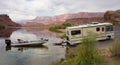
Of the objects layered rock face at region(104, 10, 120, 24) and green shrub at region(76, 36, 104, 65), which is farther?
layered rock face at region(104, 10, 120, 24)

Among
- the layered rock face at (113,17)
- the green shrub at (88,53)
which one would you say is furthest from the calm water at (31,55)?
the layered rock face at (113,17)

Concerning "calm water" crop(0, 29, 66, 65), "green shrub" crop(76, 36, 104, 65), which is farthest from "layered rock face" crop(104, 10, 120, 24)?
"green shrub" crop(76, 36, 104, 65)

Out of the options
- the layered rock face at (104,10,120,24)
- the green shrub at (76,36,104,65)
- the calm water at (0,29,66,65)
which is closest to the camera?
the green shrub at (76,36,104,65)

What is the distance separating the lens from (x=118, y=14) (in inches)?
4931

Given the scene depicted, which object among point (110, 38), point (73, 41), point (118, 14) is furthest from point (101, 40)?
point (118, 14)

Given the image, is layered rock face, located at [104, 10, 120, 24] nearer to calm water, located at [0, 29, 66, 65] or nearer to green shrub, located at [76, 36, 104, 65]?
calm water, located at [0, 29, 66, 65]

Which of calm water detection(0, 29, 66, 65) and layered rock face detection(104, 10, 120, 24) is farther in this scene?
layered rock face detection(104, 10, 120, 24)

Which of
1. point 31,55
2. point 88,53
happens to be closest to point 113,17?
point 31,55

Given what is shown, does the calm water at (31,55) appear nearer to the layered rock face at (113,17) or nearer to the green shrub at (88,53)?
the green shrub at (88,53)

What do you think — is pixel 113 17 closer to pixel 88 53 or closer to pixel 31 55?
pixel 31 55

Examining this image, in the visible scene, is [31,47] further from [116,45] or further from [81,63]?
[81,63]

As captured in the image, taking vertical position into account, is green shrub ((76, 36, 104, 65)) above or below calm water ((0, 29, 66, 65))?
above

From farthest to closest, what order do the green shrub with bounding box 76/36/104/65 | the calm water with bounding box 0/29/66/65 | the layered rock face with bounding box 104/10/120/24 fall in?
1. the layered rock face with bounding box 104/10/120/24
2. the calm water with bounding box 0/29/66/65
3. the green shrub with bounding box 76/36/104/65

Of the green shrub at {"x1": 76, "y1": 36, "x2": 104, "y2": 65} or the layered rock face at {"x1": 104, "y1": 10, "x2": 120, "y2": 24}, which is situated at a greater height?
the green shrub at {"x1": 76, "y1": 36, "x2": 104, "y2": 65}
